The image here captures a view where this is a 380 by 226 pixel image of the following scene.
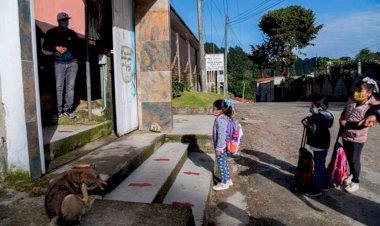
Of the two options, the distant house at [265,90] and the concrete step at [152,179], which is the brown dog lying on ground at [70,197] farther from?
the distant house at [265,90]

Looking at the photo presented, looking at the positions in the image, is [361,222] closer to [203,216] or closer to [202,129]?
[203,216]

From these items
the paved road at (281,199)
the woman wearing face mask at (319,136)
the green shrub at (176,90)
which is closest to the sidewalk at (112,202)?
the paved road at (281,199)

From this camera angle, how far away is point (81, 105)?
23.3 feet

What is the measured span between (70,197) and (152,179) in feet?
5.11

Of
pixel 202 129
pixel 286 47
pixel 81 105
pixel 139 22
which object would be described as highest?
pixel 286 47

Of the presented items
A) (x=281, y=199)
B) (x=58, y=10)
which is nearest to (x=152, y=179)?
(x=281, y=199)

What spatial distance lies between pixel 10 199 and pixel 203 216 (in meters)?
1.91

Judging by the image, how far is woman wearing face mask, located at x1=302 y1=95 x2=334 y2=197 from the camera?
4.28 meters

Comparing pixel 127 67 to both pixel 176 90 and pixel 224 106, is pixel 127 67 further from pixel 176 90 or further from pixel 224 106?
pixel 176 90

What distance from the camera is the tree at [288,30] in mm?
35906

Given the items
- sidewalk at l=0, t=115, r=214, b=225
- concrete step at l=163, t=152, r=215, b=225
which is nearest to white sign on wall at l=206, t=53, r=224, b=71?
sidewalk at l=0, t=115, r=214, b=225

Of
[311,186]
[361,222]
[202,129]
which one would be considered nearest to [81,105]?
[202,129]

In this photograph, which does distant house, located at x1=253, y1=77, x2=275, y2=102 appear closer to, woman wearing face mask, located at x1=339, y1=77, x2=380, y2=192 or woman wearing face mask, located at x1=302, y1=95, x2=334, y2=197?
woman wearing face mask, located at x1=339, y1=77, x2=380, y2=192

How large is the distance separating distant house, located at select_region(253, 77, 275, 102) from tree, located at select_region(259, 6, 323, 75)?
7.90 metres
